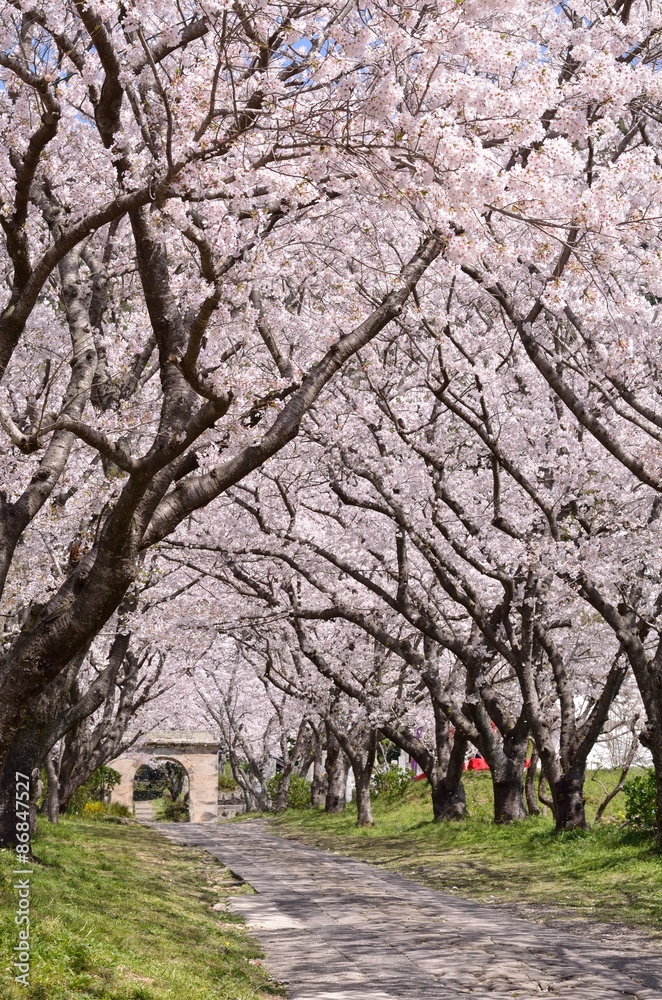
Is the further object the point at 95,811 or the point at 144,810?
the point at 144,810

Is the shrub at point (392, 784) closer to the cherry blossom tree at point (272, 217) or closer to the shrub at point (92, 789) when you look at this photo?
the shrub at point (92, 789)

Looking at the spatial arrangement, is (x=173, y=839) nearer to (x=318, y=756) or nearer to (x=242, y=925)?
(x=318, y=756)

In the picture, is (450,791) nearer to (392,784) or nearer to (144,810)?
(392,784)

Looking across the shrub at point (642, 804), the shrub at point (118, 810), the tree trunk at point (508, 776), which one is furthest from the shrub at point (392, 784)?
the shrub at point (642, 804)

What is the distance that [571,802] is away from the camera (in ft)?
51.7

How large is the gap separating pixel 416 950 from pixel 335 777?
20.2m

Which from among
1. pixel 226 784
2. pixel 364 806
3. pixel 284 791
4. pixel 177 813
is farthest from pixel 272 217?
pixel 226 784

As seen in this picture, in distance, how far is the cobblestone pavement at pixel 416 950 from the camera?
23.6ft

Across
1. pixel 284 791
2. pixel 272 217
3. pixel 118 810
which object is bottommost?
pixel 118 810

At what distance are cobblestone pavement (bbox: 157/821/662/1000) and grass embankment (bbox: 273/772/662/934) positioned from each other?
85 centimetres

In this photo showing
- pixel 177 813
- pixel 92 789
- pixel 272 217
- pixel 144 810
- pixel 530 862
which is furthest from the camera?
pixel 144 810

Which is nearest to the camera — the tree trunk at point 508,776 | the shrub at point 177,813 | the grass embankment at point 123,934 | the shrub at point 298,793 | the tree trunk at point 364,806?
the grass embankment at point 123,934

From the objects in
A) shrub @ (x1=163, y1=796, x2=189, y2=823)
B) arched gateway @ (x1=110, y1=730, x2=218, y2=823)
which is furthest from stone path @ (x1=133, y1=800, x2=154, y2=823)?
arched gateway @ (x1=110, y1=730, x2=218, y2=823)

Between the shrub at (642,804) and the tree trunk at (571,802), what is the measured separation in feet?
3.10
